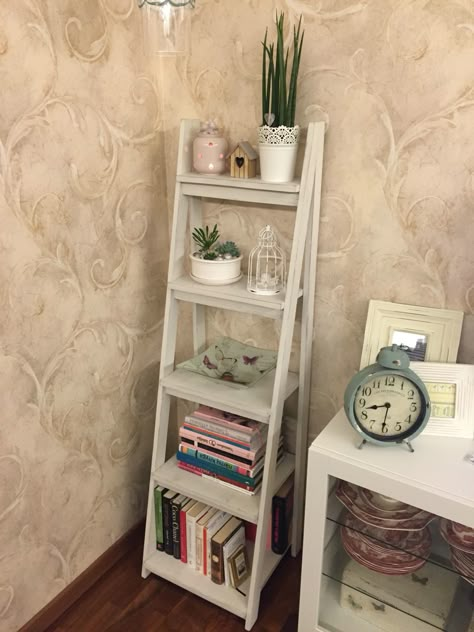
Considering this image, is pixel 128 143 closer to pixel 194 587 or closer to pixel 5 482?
pixel 5 482

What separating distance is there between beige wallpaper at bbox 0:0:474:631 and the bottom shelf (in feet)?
0.77

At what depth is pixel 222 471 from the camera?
167cm

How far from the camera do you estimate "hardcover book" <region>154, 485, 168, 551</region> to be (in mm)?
1765

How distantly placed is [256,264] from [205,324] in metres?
0.35

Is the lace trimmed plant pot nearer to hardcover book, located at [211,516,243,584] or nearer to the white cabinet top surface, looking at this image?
the white cabinet top surface

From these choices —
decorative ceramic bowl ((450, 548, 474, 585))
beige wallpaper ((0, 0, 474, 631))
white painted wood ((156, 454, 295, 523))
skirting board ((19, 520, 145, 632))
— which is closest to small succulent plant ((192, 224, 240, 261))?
beige wallpaper ((0, 0, 474, 631))

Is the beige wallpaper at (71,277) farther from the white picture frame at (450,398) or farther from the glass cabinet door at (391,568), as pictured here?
the white picture frame at (450,398)

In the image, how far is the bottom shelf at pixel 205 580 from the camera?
165cm

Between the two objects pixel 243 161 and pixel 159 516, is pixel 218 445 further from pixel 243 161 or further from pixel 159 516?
pixel 243 161

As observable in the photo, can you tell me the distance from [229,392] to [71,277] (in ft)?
1.88

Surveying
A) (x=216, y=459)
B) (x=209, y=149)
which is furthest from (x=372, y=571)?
(x=209, y=149)

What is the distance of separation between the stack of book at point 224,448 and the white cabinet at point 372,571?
301 millimetres

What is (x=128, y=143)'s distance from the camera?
5.23ft

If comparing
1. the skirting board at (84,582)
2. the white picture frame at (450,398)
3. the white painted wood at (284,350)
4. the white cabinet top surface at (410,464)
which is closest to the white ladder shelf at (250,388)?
the white painted wood at (284,350)
